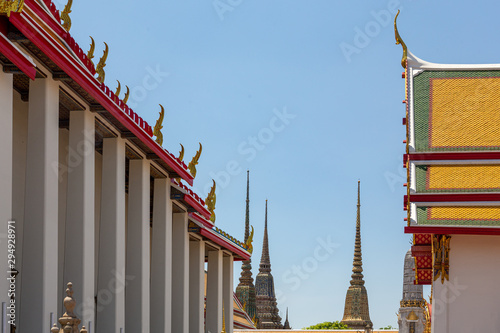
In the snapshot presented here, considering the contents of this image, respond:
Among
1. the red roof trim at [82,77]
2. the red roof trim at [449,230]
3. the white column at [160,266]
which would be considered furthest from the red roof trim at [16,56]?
the red roof trim at [449,230]

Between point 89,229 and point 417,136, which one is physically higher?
point 417,136

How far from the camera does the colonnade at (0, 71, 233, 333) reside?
18266mm

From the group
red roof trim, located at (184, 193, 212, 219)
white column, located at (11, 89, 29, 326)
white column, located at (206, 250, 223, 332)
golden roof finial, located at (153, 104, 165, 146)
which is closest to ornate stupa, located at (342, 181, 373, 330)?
white column, located at (206, 250, 223, 332)

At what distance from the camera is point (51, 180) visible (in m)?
A: 18.9

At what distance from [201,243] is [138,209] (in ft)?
26.2

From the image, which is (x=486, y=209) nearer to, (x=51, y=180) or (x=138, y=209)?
(x=138, y=209)

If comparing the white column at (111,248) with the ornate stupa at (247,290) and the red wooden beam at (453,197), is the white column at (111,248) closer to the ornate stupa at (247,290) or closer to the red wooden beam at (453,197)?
the red wooden beam at (453,197)

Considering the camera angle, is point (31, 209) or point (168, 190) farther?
point (168, 190)

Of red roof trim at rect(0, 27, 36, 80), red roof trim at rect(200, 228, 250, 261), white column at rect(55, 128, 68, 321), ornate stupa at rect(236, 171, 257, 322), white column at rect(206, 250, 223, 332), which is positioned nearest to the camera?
red roof trim at rect(0, 27, 36, 80)

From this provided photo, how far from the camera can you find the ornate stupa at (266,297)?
81438mm

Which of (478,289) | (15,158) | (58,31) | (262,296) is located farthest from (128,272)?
(262,296)

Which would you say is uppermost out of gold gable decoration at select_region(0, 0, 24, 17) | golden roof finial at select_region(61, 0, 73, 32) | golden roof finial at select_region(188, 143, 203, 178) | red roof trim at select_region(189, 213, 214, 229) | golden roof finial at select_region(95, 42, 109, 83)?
golden roof finial at select_region(61, 0, 73, 32)

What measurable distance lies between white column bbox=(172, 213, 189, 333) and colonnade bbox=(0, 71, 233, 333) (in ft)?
0.10

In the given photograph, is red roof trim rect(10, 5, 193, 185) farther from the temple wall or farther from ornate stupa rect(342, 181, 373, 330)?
ornate stupa rect(342, 181, 373, 330)
